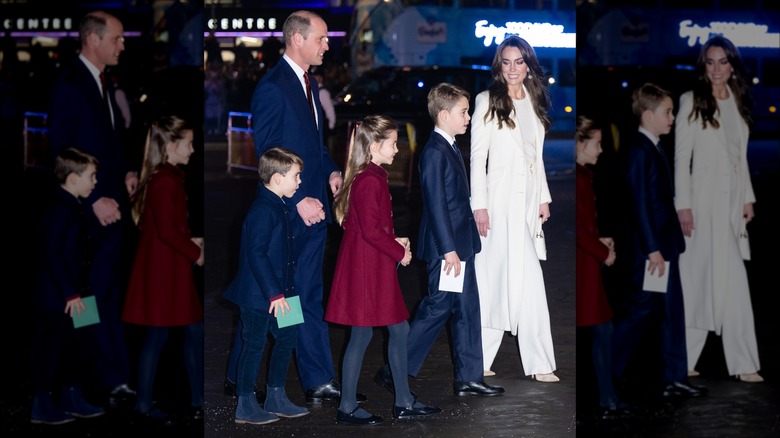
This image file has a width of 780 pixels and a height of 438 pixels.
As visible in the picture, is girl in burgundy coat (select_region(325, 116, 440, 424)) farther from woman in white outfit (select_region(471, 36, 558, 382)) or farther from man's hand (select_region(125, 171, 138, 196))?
man's hand (select_region(125, 171, 138, 196))

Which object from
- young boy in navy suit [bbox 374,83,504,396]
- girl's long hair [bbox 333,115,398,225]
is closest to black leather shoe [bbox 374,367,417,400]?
young boy in navy suit [bbox 374,83,504,396]

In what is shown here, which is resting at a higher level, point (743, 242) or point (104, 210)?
point (104, 210)

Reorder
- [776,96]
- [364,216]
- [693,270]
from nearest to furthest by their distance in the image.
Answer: [364,216] → [693,270] → [776,96]

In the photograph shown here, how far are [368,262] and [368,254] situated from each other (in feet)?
0.10

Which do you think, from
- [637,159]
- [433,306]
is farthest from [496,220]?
[637,159]

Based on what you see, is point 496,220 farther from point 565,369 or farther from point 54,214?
point 54,214

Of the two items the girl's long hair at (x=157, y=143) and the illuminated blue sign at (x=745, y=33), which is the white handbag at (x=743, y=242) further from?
the illuminated blue sign at (x=745, y=33)

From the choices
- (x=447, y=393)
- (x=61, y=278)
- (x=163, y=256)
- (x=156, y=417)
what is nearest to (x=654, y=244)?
(x=447, y=393)

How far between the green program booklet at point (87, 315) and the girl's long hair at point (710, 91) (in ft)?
9.25

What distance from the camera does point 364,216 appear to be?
4.35m

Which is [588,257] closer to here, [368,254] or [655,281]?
[655,281]

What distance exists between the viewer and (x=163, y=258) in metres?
4.76

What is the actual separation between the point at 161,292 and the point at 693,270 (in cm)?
250

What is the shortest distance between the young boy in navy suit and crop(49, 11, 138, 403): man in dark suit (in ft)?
4.03
